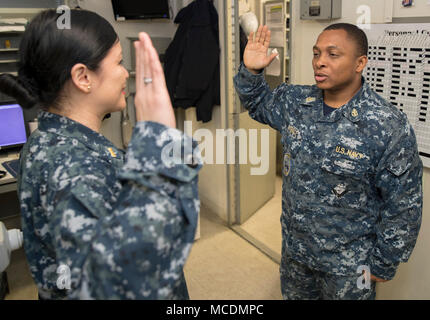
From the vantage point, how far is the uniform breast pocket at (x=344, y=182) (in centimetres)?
137

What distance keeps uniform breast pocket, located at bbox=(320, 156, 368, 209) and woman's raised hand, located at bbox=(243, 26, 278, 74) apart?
Result: 501mm

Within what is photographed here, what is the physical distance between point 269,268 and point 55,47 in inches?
86.8

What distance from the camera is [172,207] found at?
2.07 feet

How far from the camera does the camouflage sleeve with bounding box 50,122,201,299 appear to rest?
601 millimetres

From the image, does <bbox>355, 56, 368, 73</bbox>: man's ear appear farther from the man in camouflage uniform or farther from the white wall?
the white wall

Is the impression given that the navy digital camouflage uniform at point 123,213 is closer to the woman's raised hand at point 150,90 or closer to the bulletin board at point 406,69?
the woman's raised hand at point 150,90

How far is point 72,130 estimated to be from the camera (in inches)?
31.9

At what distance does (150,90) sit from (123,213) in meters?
0.23

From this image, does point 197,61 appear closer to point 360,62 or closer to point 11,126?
point 11,126

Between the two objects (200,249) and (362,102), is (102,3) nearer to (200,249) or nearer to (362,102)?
(200,249)

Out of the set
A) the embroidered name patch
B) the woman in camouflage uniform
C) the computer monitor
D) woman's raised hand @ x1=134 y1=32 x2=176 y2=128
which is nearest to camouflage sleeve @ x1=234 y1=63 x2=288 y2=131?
the embroidered name patch

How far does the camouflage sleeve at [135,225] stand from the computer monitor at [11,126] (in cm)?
233

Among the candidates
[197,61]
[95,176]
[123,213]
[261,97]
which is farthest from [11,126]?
[123,213]
